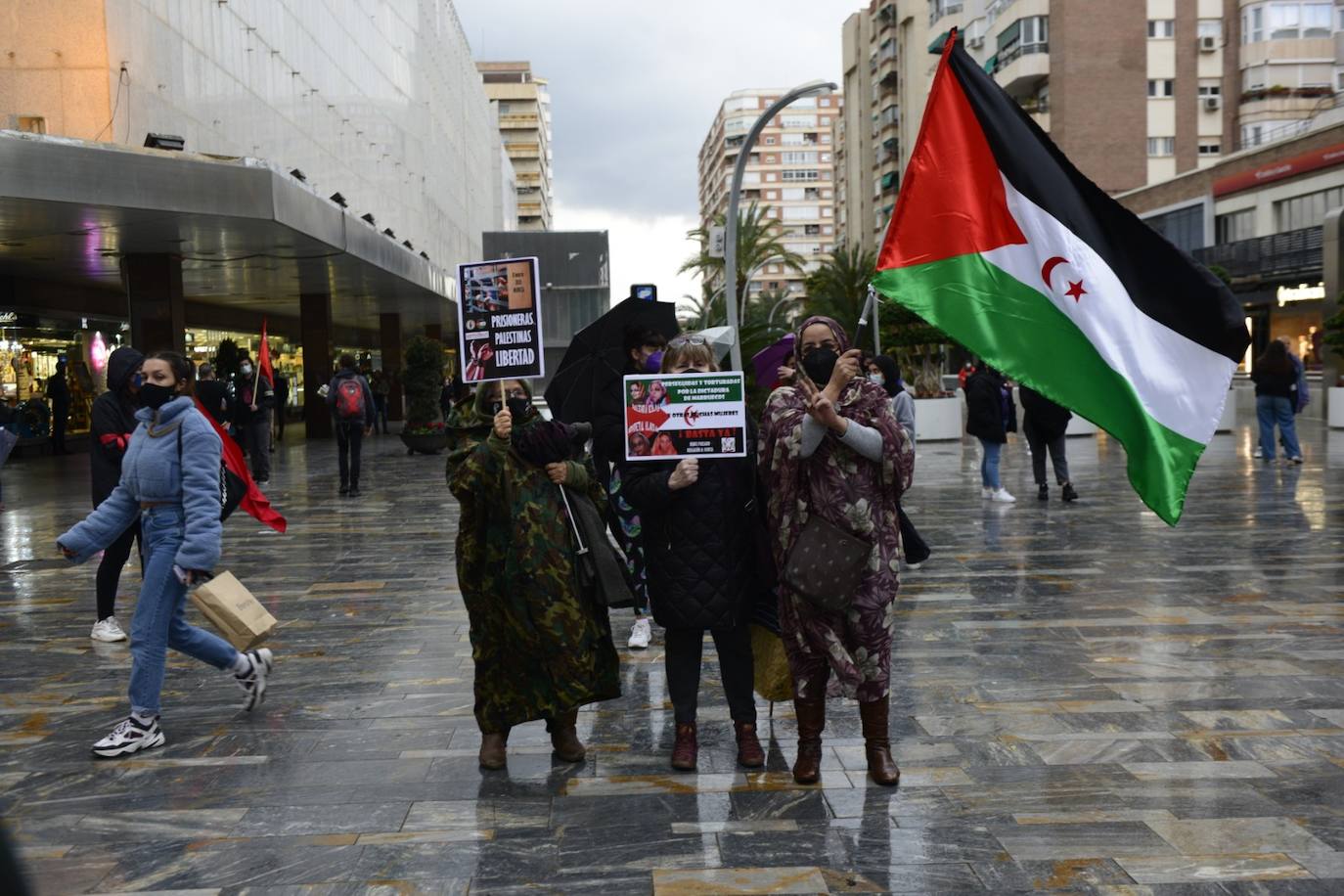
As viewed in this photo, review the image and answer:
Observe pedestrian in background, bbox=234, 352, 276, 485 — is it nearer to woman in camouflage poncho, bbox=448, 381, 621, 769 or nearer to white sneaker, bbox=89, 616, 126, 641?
white sneaker, bbox=89, 616, 126, 641

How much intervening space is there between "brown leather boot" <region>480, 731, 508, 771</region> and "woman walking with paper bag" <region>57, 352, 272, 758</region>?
1510 millimetres

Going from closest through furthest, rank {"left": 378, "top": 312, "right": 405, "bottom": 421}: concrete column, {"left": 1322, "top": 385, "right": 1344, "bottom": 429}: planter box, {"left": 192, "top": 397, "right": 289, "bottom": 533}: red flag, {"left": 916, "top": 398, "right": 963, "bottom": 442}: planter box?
{"left": 192, "top": 397, "right": 289, "bottom": 533}: red flag < {"left": 1322, "top": 385, "right": 1344, "bottom": 429}: planter box < {"left": 916, "top": 398, "right": 963, "bottom": 442}: planter box < {"left": 378, "top": 312, "right": 405, "bottom": 421}: concrete column

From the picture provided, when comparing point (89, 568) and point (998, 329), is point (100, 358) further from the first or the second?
point (998, 329)

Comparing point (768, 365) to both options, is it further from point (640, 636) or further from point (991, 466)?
point (991, 466)

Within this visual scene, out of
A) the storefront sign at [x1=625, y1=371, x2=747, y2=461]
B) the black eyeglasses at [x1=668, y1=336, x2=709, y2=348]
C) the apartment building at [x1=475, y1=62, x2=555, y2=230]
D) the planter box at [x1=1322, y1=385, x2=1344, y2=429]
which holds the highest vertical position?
the apartment building at [x1=475, y1=62, x2=555, y2=230]

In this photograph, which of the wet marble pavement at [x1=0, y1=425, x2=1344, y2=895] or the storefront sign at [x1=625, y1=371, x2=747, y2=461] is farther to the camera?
the storefront sign at [x1=625, y1=371, x2=747, y2=461]

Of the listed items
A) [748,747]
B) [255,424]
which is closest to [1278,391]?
[255,424]

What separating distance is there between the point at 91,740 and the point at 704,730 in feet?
8.98

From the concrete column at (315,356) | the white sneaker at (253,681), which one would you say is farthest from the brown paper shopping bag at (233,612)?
the concrete column at (315,356)

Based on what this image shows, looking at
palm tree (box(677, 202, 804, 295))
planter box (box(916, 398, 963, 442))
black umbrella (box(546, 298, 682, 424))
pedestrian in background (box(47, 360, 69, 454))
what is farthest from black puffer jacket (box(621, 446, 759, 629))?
palm tree (box(677, 202, 804, 295))

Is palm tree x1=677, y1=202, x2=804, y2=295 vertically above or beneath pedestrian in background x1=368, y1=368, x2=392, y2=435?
above

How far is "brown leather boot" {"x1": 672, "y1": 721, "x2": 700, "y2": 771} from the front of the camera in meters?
5.37

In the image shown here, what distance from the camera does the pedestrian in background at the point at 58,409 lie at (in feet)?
97.2

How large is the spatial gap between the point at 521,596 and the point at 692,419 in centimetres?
97
